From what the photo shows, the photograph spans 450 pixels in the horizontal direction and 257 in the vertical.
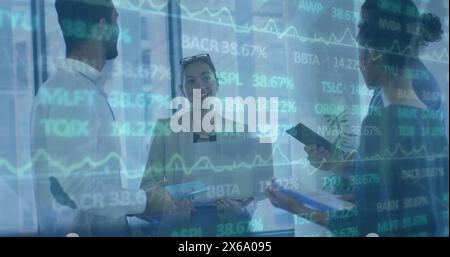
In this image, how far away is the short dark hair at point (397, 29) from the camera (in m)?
1.83

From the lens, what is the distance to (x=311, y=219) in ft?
5.54

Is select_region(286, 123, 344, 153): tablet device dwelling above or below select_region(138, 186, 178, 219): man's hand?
above

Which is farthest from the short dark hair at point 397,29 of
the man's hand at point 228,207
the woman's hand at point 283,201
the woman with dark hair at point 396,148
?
the man's hand at point 228,207

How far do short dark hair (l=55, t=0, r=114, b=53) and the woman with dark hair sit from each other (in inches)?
27.8

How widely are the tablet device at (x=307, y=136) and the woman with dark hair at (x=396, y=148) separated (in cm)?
2

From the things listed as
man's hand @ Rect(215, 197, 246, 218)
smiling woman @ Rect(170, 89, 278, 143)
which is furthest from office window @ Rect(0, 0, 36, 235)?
man's hand @ Rect(215, 197, 246, 218)

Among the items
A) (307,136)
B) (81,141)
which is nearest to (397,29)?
(307,136)

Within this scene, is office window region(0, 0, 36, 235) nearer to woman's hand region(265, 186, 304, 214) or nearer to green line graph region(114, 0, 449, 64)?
green line graph region(114, 0, 449, 64)

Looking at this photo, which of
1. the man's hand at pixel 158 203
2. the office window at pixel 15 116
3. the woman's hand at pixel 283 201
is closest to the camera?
the office window at pixel 15 116

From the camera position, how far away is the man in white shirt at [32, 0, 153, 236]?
1396mm

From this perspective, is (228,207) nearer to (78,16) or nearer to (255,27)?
(255,27)

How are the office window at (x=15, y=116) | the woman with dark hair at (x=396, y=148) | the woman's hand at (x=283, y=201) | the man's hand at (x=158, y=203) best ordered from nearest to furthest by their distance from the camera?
the office window at (x=15, y=116)
the man's hand at (x=158, y=203)
the woman's hand at (x=283, y=201)
the woman with dark hair at (x=396, y=148)

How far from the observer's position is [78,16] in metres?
1.43

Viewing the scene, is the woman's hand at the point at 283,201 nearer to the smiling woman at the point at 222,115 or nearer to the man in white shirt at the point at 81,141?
the smiling woman at the point at 222,115
